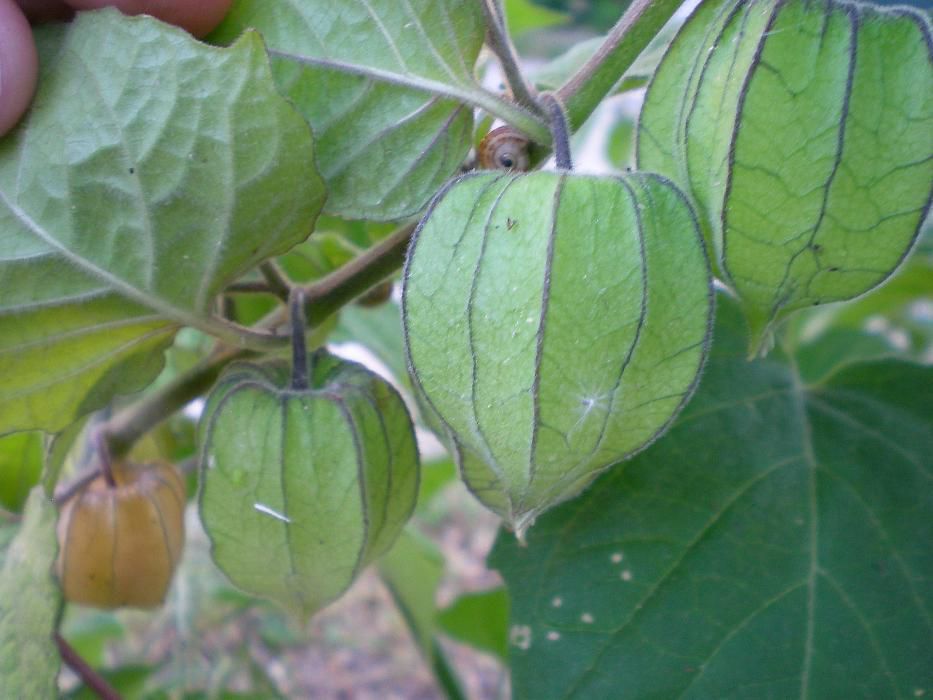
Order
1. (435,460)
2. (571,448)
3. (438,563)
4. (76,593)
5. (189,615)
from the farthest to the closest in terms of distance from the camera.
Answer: (435,460), (189,615), (438,563), (76,593), (571,448)

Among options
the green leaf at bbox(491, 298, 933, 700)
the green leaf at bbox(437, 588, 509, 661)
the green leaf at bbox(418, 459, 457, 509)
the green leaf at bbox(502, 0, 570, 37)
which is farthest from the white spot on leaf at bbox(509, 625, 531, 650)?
the green leaf at bbox(502, 0, 570, 37)

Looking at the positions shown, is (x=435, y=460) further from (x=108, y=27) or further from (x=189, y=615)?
(x=108, y=27)

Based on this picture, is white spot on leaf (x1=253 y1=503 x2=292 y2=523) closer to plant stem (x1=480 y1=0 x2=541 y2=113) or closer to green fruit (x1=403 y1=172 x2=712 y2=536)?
green fruit (x1=403 y1=172 x2=712 y2=536)

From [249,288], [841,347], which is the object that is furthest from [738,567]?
[841,347]

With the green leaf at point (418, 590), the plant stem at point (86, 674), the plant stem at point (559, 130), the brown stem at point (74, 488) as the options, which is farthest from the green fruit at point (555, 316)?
the green leaf at point (418, 590)

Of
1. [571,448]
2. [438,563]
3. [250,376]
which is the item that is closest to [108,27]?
[250,376]
